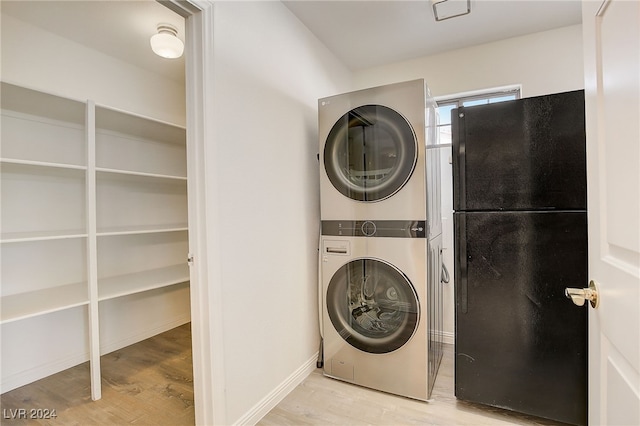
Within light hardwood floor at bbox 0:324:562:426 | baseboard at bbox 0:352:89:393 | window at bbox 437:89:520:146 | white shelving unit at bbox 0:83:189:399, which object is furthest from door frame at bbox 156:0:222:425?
window at bbox 437:89:520:146

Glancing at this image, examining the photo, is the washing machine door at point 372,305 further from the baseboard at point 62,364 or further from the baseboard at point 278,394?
the baseboard at point 62,364

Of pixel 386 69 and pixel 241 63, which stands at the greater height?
pixel 386 69

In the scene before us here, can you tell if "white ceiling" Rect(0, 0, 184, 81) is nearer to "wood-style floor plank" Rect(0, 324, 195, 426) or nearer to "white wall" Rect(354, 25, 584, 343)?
"white wall" Rect(354, 25, 584, 343)

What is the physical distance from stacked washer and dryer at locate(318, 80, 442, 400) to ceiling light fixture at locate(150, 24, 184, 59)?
3.38ft

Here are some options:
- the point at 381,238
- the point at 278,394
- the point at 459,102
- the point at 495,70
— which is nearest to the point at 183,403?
the point at 278,394

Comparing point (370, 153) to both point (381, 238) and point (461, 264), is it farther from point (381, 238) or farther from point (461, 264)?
point (461, 264)

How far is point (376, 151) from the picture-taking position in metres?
2.00

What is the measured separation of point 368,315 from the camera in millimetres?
2072

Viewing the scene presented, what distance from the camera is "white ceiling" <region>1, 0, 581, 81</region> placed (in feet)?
6.41

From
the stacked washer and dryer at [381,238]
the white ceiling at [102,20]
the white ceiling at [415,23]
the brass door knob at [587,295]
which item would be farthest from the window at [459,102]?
the white ceiling at [102,20]

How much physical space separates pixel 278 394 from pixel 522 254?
159 centimetres

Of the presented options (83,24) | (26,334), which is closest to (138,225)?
(26,334)

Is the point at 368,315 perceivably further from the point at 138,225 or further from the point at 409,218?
the point at 138,225

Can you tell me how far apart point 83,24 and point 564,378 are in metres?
3.53
